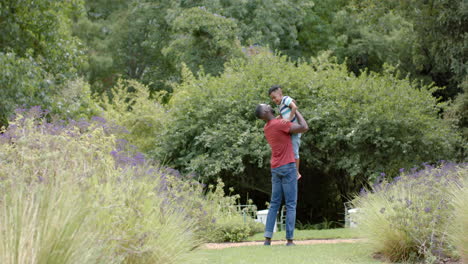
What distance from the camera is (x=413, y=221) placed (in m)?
7.44

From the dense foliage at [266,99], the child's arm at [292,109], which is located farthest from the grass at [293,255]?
the dense foliage at [266,99]

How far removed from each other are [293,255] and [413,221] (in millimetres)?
1567

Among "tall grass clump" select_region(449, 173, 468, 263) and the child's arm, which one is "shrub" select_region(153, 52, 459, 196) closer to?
the child's arm

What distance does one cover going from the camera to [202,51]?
23.2m

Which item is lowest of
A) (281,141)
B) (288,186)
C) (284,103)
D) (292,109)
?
(288,186)

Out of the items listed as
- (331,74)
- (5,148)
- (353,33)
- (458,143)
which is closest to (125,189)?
(5,148)

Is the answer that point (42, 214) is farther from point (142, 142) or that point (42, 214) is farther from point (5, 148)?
point (142, 142)

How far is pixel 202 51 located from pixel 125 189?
1744 centimetres

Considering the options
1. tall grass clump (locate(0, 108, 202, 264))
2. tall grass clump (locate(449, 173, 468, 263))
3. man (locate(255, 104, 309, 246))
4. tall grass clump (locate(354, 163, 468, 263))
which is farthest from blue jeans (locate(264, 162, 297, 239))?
tall grass clump (locate(449, 173, 468, 263))

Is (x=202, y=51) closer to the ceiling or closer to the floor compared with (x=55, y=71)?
closer to the ceiling

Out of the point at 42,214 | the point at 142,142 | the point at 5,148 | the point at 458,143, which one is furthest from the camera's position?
the point at 142,142

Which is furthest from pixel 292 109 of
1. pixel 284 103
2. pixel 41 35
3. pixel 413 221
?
pixel 41 35

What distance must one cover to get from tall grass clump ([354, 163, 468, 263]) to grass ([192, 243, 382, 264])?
1.01ft

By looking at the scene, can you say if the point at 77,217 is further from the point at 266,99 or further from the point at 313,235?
the point at 266,99
